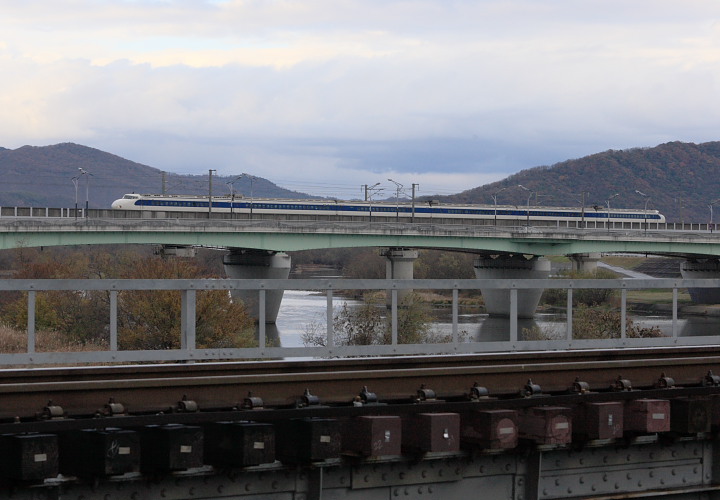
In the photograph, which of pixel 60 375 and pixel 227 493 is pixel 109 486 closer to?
pixel 227 493

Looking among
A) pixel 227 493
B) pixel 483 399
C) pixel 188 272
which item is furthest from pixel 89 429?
pixel 188 272

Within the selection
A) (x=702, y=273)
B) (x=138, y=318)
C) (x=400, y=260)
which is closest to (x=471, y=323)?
(x=400, y=260)

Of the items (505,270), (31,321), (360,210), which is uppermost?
(360,210)

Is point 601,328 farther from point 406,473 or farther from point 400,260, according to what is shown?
point 400,260

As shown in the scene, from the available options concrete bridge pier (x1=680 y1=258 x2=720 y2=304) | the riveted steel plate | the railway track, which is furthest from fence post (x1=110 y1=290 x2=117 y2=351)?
concrete bridge pier (x1=680 y1=258 x2=720 y2=304)

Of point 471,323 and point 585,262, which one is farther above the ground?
point 585,262

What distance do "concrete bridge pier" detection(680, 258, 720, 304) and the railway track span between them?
8599 centimetres

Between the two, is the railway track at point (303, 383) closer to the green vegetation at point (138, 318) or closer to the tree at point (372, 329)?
the green vegetation at point (138, 318)

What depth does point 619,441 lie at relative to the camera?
31.9 ft

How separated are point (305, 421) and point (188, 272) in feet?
176

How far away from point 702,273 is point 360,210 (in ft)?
122

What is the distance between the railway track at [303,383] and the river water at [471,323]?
36071mm

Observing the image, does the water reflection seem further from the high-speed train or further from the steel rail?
the steel rail

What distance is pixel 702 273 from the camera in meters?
Result: 102
